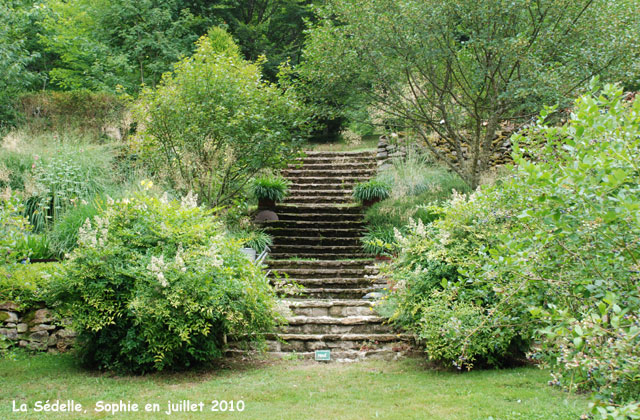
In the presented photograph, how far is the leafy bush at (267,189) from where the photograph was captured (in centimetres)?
1112

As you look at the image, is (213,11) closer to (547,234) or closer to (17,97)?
(17,97)

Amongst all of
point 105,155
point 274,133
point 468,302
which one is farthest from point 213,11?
point 468,302

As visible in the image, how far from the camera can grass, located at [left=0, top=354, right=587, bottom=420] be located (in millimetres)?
4121

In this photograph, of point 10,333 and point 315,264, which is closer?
point 10,333

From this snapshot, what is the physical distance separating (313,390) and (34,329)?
351 cm

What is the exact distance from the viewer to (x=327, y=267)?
931 cm

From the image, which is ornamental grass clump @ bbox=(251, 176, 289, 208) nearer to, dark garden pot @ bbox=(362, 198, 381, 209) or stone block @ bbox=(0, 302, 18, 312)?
dark garden pot @ bbox=(362, 198, 381, 209)

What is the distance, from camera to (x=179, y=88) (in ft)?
29.8

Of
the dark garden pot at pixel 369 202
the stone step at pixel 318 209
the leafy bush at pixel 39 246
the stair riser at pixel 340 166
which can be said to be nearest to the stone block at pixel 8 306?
the leafy bush at pixel 39 246

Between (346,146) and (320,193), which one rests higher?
(346,146)

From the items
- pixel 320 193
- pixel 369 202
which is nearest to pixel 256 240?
pixel 369 202

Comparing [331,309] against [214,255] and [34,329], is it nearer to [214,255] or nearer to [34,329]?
[214,255]

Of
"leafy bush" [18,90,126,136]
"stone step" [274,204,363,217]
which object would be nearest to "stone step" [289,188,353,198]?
"stone step" [274,204,363,217]

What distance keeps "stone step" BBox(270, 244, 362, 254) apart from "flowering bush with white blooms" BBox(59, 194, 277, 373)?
438cm
